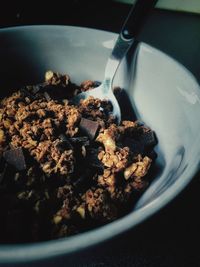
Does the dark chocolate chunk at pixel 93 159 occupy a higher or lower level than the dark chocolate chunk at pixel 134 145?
lower

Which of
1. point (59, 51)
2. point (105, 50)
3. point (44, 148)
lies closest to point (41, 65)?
point (59, 51)

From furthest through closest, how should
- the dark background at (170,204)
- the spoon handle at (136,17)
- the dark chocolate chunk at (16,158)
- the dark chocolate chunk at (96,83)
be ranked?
the dark chocolate chunk at (96,83)
the spoon handle at (136,17)
the dark chocolate chunk at (16,158)
the dark background at (170,204)

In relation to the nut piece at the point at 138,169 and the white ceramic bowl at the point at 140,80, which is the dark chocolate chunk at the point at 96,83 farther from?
the nut piece at the point at 138,169

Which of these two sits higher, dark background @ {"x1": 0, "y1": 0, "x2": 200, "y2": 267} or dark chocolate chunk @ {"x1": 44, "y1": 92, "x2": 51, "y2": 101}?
dark background @ {"x1": 0, "y1": 0, "x2": 200, "y2": 267}

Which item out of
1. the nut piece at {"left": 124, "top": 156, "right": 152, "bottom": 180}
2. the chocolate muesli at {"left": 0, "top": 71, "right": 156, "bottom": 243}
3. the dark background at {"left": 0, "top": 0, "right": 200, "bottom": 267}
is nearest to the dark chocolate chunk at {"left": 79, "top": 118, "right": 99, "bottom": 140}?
the chocolate muesli at {"left": 0, "top": 71, "right": 156, "bottom": 243}

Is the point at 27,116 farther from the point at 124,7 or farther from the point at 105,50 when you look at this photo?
the point at 124,7

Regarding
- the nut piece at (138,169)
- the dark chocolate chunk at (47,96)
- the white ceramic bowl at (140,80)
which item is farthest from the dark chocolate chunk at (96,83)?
the nut piece at (138,169)

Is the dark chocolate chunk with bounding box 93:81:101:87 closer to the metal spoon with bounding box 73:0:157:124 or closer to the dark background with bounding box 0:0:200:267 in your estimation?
the metal spoon with bounding box 73:0:157:124
